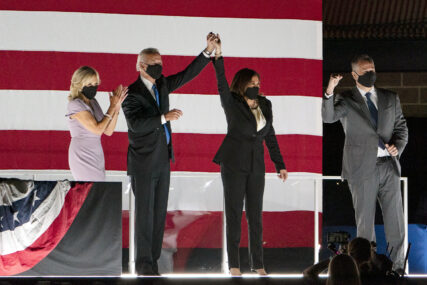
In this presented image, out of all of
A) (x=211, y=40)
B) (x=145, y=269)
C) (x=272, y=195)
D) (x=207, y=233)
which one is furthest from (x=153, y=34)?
(x=145, y=269)

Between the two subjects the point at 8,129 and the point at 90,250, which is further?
the point at 8,129

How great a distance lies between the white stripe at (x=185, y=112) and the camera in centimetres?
678

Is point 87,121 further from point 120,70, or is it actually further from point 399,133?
point 399,133

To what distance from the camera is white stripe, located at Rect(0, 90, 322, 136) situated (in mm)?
6777

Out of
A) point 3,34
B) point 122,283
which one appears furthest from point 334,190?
point 3,34

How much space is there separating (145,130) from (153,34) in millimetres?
1944

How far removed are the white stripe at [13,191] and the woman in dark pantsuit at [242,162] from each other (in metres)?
1.09

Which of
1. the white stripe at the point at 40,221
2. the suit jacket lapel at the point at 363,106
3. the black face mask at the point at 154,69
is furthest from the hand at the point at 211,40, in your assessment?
the white stripe at the point at 40,221

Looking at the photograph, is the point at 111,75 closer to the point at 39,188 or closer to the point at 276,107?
the point at 276,107

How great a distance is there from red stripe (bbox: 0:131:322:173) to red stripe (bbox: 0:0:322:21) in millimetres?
917

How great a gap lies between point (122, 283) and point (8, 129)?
2919 millimetres

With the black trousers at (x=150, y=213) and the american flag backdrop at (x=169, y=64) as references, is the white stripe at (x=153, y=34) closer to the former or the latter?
the american flag backdrop at (x=169, y=64)

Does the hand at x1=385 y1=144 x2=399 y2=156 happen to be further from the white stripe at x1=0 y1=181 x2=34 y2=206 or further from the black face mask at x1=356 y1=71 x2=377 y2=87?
the white stripe at x1=0 y1=181 x2=34 y2=206

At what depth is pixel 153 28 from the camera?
6883 millimetres
